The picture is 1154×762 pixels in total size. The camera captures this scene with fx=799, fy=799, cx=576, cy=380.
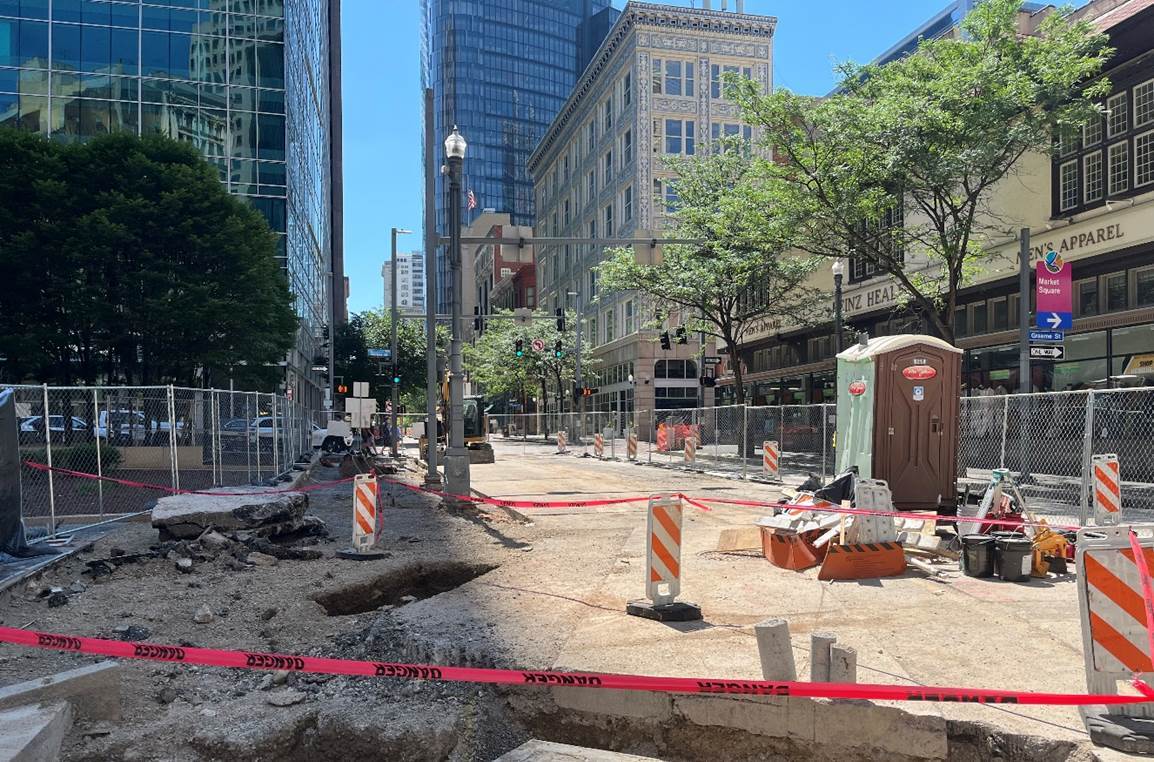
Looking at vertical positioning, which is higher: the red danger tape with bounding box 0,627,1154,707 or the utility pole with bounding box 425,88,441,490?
the utility pole with bounding box 425,88,441,490

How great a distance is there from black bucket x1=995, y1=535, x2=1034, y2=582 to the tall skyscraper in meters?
143

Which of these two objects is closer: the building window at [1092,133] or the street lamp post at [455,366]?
the street lamp post at [455,366]

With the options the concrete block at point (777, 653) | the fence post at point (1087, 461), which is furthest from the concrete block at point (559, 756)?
the fence post at point (1087, 461)

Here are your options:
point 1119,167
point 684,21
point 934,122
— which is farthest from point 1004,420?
point 684,21

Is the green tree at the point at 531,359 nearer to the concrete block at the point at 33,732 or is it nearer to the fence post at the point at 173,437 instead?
the fence post at the point at 173,437

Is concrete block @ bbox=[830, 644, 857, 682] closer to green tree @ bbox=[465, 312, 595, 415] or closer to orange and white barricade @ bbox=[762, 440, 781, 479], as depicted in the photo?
orange and white barricade @ bbox=[762, 440, 781, 479]

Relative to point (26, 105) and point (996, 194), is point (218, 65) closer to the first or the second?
point (26, 105)

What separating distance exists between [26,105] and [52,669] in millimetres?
38265

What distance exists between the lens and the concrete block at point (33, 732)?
368 cm

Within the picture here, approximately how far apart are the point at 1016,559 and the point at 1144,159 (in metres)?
15.1

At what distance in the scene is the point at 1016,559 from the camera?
8297 millimetres

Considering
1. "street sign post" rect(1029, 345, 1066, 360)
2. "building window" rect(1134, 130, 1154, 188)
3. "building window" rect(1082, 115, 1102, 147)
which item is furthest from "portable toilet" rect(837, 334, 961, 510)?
"building window" rect(1082, 115, 1102, 147)

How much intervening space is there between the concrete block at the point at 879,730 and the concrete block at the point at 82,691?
424cm

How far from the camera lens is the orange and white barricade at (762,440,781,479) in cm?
2055
